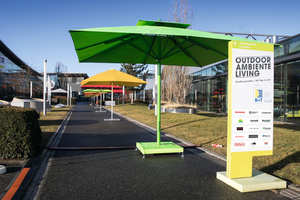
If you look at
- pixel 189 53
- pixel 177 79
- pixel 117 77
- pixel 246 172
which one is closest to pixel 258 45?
pixel 246 172

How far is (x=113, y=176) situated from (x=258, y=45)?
3208mm

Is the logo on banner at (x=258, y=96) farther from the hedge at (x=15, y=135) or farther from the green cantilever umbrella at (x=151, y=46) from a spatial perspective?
the hedge at (x=15, y=135)

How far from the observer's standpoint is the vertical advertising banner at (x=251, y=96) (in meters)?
3.66

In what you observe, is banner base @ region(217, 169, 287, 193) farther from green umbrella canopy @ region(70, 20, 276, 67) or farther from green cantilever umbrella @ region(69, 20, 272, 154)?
green umbrella canopy @ region(70, 20, 276, 67)

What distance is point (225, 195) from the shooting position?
131 inches

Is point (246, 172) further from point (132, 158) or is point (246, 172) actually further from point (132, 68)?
point (132, 68)

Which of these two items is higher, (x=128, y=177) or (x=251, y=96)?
(x=251, y=96)

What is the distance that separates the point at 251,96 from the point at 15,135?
4.40 meters

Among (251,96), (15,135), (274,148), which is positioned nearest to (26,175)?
(15,135)

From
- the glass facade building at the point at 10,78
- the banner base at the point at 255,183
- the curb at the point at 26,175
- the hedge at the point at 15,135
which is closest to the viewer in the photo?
the curb at the point at 26,175

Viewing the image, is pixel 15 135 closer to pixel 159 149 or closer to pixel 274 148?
pixel 159 149

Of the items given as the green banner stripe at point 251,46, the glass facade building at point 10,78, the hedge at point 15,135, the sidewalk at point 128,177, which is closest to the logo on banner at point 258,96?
the green banner stripe at point 251,46

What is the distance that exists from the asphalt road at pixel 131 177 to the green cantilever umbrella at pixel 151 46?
0.67 meters

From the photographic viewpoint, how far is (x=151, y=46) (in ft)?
20.0
